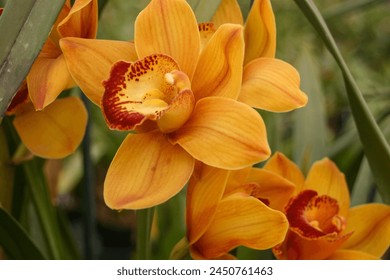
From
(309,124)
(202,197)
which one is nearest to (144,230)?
(202,197)

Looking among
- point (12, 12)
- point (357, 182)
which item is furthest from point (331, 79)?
point (12, 12)

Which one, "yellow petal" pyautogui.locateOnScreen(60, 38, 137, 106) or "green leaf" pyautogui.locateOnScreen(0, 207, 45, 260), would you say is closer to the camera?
"yellow petal" pyautogui.locateOnScreen(60, 38, 137, 106)

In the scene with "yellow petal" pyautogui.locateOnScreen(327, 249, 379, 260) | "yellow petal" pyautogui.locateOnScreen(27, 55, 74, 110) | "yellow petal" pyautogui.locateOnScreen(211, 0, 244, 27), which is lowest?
"yellow petal" pyautogui.locateOnScreen(327, 249, 379, 260)

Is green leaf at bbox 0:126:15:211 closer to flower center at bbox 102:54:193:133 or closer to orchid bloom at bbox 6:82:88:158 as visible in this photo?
orchid bloom at bbox 6:82:88:158

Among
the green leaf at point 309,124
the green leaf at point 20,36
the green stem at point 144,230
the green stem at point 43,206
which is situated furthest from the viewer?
the green leaf at point 309,124

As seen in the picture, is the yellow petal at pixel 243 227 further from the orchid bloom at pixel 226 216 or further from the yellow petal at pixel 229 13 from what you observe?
the yellow petal at pixel 229 13

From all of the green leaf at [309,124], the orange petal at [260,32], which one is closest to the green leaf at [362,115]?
the orange petal at [260,32]

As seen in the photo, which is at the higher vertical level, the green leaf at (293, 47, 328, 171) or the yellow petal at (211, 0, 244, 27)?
the yellow petal at (211, 0, 244, 27)

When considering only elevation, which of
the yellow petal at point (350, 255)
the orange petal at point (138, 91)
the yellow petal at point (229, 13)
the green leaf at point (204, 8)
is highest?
the green leaf at point (204, 8)

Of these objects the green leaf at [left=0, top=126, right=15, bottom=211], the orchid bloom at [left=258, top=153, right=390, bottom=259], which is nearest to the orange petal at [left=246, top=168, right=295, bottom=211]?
the orchid bloom at [left=258, top=153, right=390, bottom=259]
